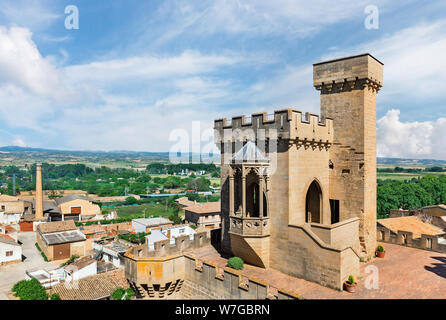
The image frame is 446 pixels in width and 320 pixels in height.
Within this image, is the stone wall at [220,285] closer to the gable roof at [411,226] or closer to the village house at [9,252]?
the gable roof at [411,226]

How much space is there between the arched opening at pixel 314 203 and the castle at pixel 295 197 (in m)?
0.07

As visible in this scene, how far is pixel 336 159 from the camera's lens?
2055cm

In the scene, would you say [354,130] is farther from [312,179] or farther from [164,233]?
[164,233]

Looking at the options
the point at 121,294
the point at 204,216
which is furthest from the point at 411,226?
the point at 204,216

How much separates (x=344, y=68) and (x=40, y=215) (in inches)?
3047

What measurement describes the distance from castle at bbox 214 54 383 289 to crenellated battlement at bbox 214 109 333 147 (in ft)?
0.19

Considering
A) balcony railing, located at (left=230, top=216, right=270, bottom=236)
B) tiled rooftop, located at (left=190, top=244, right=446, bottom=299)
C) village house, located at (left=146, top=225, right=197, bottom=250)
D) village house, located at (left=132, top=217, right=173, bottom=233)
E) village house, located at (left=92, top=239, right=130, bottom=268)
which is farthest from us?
village house, located at (left=132, top=217, right=173, bottom=233)

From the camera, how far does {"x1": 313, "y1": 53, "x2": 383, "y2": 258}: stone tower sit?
1933cm

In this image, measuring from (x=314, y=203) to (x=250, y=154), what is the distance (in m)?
6.72

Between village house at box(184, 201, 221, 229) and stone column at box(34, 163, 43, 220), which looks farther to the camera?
village house at box(184, 201, 221, 229)

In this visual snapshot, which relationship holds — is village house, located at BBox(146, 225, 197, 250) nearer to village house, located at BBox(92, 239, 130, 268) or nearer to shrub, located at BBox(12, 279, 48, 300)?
village house, located at BBox(92, 239, 130, 268)

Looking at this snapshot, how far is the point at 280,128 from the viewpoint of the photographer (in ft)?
56.7

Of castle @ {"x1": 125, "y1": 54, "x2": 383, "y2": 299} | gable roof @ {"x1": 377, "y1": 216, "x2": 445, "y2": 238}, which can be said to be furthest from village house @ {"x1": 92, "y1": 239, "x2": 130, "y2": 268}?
gable roof @ {"x1": 377, "y1": 216, "x2": 445, "y2": 238}

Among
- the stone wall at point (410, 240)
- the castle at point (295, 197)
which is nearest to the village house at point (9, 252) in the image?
the castle at point (295, 197)
